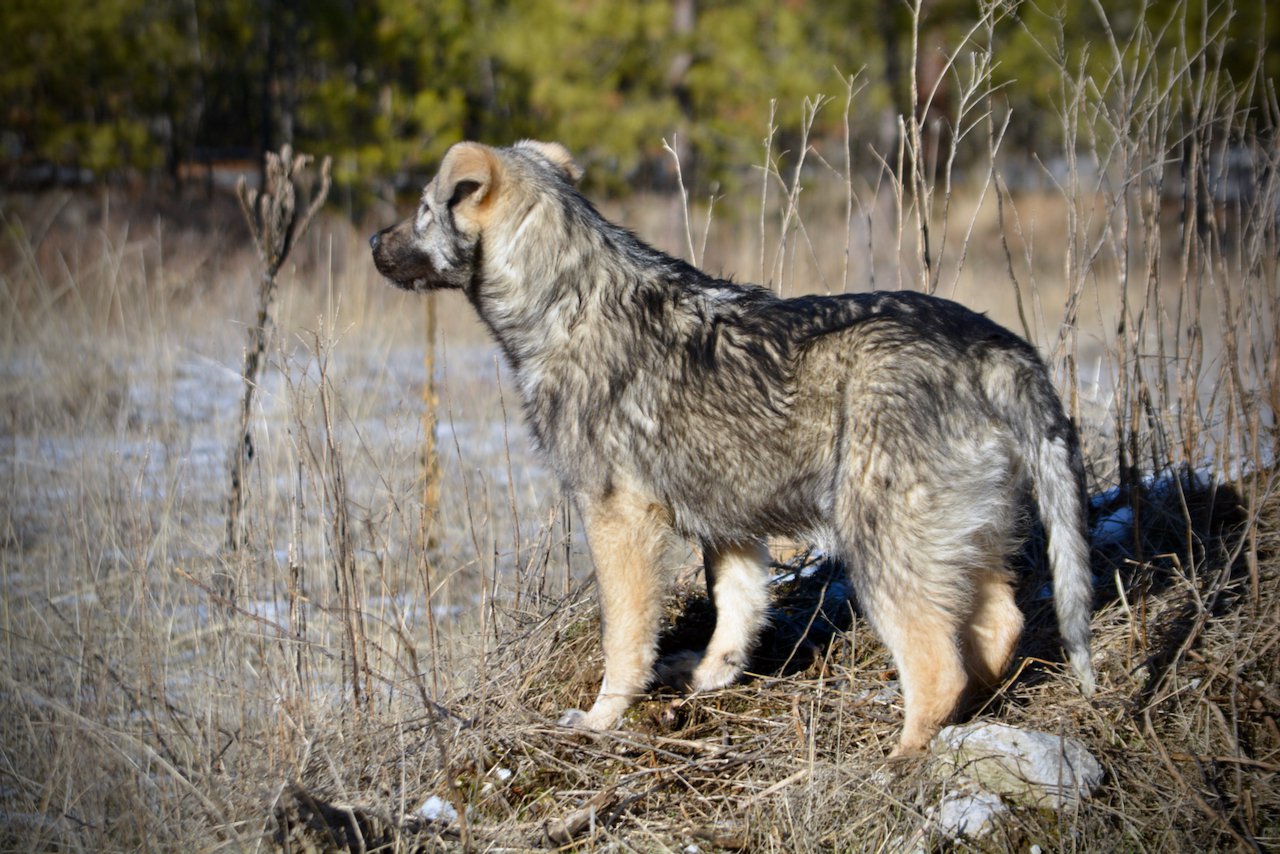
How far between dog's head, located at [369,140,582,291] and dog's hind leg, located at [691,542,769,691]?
1500 mm

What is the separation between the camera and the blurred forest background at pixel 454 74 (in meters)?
17.1

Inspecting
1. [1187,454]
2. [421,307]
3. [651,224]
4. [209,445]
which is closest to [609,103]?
[651,224]

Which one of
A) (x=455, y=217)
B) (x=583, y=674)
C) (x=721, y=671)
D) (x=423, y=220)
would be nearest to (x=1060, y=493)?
(x=721, y=671)

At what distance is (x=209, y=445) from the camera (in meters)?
7.69

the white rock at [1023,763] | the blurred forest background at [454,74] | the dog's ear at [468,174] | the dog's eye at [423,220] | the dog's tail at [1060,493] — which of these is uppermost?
the blurred forest background at [454,74]

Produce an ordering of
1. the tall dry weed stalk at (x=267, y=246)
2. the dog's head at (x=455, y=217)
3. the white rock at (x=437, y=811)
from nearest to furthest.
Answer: the white rock at (x=437, y=811)
the dog's head at (x=455, y=217)
the tall dry weed stalk at (x=267, y=246)

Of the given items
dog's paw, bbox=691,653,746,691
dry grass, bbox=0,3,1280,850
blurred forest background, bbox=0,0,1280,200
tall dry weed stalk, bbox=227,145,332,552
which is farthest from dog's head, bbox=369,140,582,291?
blurred forest background, bbox=0,0,1280,200

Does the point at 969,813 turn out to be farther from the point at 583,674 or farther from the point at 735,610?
the point at 583,674

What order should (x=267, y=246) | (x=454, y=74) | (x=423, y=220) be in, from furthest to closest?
(x=454, y=74) < (x=267, y=246) < (x=423, y=220)

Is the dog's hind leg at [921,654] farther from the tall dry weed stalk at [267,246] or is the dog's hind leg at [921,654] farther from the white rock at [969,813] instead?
the tall dry weed stalk at [267,246]

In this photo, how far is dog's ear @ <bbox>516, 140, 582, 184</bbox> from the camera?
14.1 feet

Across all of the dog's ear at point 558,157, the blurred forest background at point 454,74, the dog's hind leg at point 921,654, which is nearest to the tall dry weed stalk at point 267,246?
the dog's ear at point 558,157

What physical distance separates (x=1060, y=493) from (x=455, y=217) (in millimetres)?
2347

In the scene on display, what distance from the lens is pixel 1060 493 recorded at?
3.37 m
